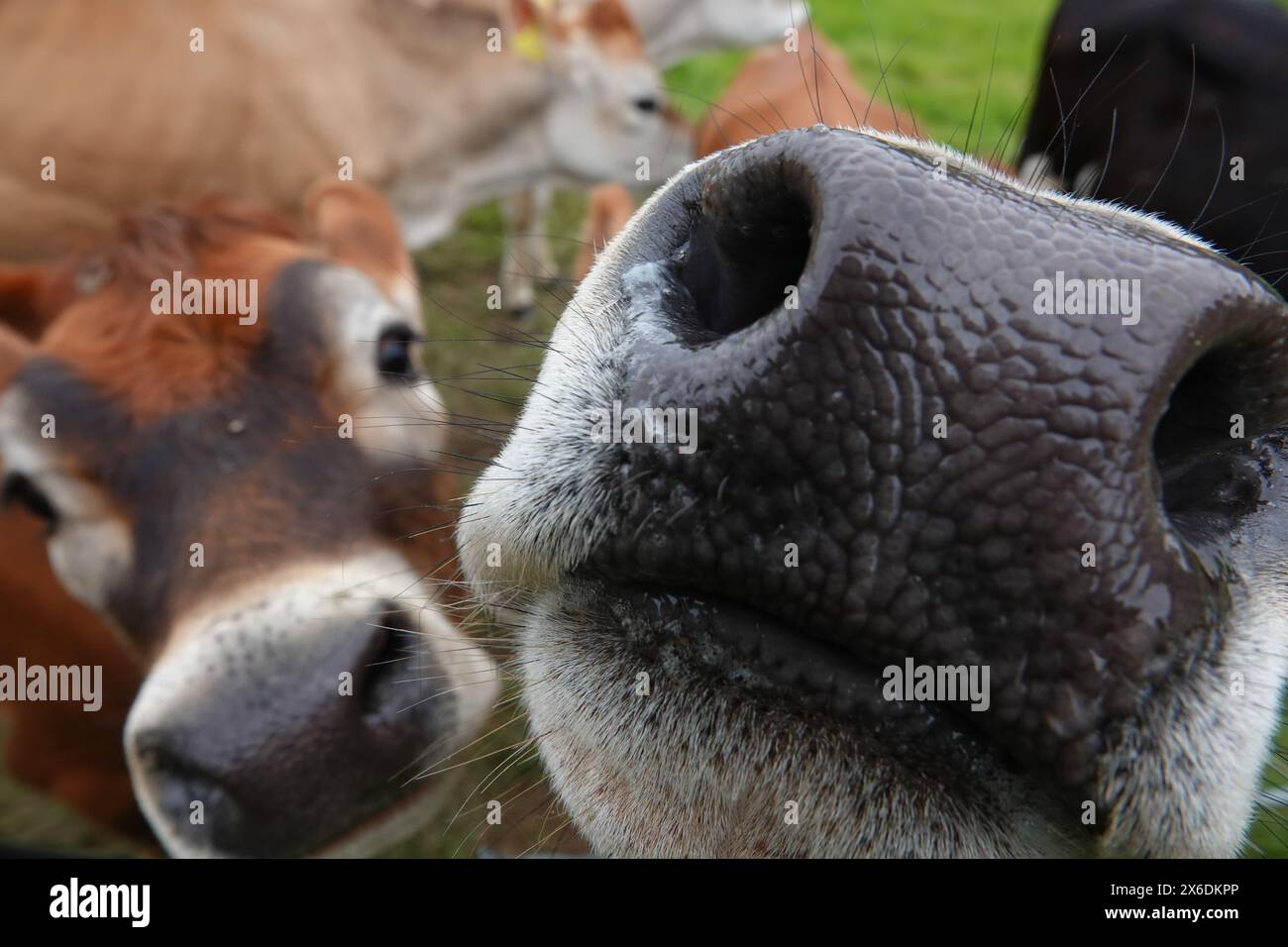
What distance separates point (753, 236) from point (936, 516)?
0.47 meters

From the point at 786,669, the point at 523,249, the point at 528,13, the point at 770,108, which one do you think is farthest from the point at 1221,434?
the point at 523,249

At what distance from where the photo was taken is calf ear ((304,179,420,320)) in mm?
3920

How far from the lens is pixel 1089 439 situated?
1.22 metres

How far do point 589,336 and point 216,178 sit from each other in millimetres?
5234

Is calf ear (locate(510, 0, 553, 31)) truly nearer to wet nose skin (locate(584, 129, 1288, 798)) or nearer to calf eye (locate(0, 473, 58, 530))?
calf eye (locate(0, 473, 58, 530))

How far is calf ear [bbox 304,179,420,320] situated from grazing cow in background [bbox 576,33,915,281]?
104 centimetres

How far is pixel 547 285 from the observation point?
450 cm

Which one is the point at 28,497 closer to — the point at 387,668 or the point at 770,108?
the point at 387,668

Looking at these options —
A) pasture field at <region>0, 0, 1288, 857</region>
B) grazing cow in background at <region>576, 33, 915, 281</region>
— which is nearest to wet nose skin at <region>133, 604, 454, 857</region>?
pasture field at <region>0, 0, 1288, 857</region>

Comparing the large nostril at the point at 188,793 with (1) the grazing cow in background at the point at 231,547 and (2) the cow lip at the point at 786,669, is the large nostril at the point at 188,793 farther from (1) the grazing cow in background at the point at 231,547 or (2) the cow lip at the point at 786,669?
(2) the cow lip at the point at 786,669

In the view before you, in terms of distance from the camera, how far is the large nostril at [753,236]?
4.50 ft

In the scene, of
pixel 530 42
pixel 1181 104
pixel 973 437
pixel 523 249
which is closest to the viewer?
pixel 973 437
